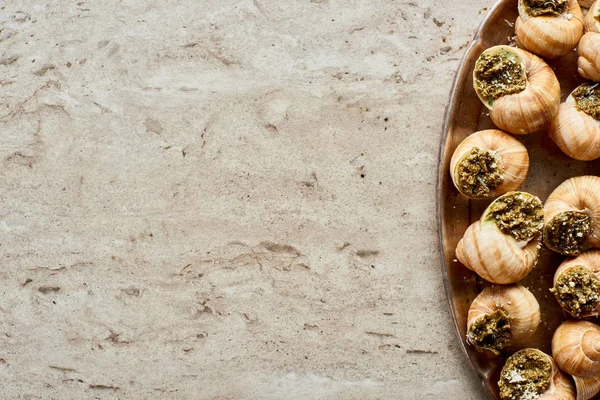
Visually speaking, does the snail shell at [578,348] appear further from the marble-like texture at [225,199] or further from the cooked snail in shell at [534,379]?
the marble-like texture at [225,199]

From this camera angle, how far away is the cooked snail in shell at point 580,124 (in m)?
0.93

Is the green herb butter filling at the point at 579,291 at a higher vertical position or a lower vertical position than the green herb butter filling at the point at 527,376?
higher

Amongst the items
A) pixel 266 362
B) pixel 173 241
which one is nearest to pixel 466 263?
pixel 266 362

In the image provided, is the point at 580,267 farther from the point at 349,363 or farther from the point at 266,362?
the point at 266,362

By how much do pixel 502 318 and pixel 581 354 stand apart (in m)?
0.12

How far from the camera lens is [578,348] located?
92 centimetres

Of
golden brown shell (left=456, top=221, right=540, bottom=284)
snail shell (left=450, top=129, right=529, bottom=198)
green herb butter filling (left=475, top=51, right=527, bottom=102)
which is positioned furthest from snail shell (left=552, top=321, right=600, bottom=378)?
green herb butter filling (left=475, top=51, right=527, bottom=102)

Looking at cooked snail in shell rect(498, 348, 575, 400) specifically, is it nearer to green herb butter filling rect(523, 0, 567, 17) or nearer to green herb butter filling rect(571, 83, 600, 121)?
green herb butter filling rect(571, 83, 600, 121)

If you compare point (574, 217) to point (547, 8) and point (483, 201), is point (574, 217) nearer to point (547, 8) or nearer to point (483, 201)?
point (483, 201)

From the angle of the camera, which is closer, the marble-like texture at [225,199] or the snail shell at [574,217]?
the snail shell at [574,217]

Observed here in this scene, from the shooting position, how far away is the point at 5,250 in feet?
3.55

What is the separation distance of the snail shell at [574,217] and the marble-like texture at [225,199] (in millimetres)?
191

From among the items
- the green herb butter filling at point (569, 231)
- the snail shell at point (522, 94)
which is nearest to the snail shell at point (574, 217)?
the green herb butter filling at point (569, 231)

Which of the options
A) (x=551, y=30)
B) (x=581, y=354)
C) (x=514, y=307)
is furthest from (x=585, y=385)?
(x=551, y=30)
